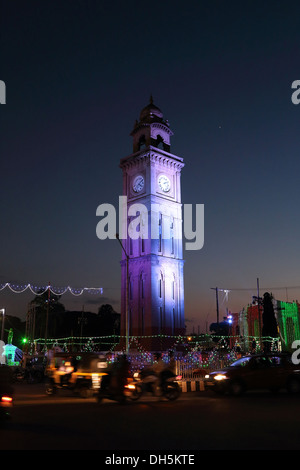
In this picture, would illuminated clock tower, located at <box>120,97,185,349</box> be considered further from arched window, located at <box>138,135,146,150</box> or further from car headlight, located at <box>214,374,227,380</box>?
car headlight, located at <box>214,374,227,380</box>

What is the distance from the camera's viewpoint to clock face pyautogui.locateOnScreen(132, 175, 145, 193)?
60938mm

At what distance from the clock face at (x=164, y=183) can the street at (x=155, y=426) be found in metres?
47.4

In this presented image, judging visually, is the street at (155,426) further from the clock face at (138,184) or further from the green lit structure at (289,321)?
the green lit structure at (289,321)

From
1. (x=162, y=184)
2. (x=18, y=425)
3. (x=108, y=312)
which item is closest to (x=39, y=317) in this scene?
(x=108, y=312)

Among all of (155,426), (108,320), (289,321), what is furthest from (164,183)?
(155,426)

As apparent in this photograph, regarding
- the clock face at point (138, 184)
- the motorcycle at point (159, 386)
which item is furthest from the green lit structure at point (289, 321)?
the motorcycle at point (159, 386)

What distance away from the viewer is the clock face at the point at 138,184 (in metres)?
60.9

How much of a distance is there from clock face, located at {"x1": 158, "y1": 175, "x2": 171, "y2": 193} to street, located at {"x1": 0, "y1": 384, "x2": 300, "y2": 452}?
47.4 m

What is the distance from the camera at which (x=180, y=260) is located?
198ft

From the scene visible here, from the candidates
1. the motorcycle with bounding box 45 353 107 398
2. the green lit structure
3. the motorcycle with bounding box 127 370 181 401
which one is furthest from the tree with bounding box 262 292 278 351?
the motorcycle with bounding box 127 370 181 401

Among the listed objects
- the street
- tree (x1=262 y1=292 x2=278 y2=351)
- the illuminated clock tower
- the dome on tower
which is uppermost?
the dome on tower

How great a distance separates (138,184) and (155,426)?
52523 millimetres

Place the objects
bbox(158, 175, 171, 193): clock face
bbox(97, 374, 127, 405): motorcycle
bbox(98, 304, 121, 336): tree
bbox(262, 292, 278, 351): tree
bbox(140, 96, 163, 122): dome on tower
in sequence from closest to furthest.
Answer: bbox(97, 374, 127, 405): motorcycle
bbox(158, 175, 171, 193): clock face
bbox(262, 292, 278, 351): tree
bbox(140, 96, 163, 122): dome on tower
bbox(98, 304, 121, 336): tree
